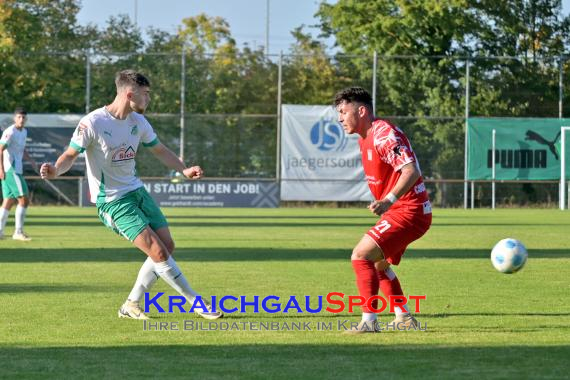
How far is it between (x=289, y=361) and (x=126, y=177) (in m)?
2.88

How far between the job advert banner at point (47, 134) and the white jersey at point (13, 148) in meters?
17.4

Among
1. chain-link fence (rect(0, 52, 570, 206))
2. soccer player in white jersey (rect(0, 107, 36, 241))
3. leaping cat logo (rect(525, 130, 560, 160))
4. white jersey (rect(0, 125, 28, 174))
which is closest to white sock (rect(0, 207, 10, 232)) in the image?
soccer player in white jersey (rect(0, 107, 36, 241))

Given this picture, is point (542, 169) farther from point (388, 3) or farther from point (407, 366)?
point (407, 366)

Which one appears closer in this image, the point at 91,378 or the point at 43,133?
the point at 91,378

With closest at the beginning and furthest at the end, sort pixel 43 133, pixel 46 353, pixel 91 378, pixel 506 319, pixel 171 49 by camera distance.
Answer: pixel 91 378 → pixel 46 353 → pixel 506 319 → pixel 43 133 → pixel 171 49

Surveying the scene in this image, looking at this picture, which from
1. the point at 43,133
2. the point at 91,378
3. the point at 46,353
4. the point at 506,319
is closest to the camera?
the point at 91,378

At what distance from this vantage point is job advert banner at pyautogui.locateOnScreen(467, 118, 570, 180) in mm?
39031

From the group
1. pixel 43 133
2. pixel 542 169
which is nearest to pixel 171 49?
pixel 43 133

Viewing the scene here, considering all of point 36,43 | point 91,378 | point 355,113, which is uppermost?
point 36,43

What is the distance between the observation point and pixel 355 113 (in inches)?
362

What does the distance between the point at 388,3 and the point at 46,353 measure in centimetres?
3899

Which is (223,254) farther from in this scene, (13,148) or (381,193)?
(381,193)

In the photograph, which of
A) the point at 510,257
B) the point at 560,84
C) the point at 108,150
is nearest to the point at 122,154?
the point at 108,150

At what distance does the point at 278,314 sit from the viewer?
10.4 meters
